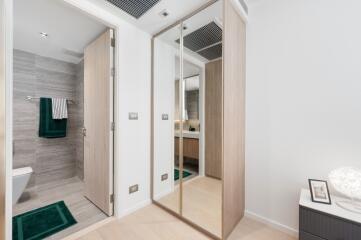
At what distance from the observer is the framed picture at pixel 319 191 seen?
1.26 meters

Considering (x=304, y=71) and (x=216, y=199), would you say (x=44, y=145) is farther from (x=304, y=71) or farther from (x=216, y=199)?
(x=304, y=71)

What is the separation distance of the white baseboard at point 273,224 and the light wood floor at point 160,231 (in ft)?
0.14

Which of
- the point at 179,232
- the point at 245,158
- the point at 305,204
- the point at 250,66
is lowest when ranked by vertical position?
the point at 179,232

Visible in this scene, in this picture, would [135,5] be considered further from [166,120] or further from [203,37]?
[166,120]

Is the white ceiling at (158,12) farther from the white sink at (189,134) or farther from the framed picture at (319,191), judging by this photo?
the framed picture at (319,191)

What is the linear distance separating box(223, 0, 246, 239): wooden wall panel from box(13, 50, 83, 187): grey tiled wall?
2675 millimetres

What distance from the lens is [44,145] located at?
2822 millimetres

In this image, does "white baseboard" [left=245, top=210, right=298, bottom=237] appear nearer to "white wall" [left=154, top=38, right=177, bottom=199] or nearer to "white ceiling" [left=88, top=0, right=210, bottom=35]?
"white wall" [left=154, top=38, right=177, bottom=199]

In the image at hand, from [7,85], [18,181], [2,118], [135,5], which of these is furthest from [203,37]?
[18,181]

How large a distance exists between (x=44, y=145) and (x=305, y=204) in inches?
146

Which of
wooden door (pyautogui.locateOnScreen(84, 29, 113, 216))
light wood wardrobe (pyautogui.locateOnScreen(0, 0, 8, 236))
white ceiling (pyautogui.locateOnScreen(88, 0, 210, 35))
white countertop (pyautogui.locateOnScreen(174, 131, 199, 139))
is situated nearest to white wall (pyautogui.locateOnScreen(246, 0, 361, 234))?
white countertop (pyautogui.locateOnScreen(174, 131, 199, 139))

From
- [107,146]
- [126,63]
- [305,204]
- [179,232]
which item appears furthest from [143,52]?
[305,204]

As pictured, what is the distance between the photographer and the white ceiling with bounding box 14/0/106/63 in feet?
5.44

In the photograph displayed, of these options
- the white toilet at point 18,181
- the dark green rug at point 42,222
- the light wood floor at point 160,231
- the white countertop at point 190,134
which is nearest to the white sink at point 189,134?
the white countertop at point 190,134
